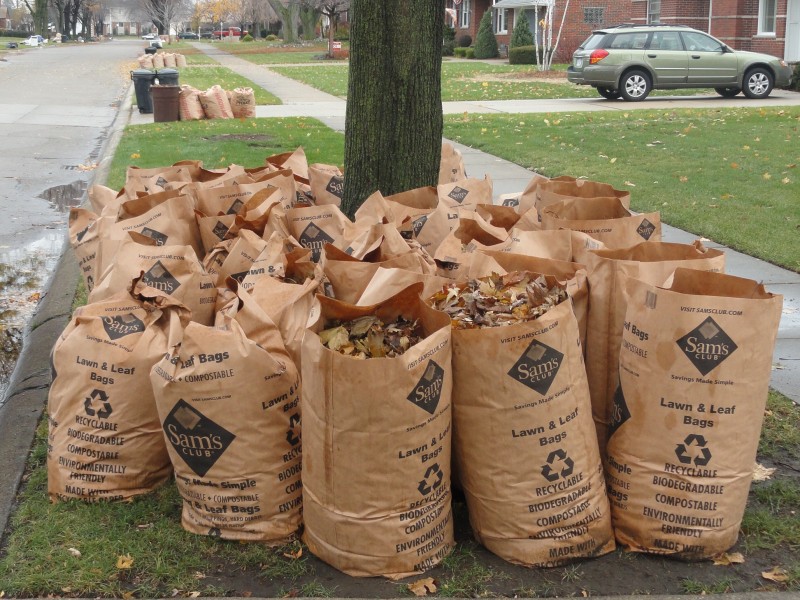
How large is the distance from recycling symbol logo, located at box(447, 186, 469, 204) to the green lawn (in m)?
3.07

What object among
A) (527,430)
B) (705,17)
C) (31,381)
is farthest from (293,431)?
(705,17)

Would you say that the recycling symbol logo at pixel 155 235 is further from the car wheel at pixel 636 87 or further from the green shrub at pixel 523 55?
the green shrub at pixel 523 55

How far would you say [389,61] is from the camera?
495 centimetres

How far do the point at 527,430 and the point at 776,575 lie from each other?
92 centimetres

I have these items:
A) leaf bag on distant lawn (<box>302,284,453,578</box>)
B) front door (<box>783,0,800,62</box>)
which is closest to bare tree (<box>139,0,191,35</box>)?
front door (<box>783,0,800,62</box>)

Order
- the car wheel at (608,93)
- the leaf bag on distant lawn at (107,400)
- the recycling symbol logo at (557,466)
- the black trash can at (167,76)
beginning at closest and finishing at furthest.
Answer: the recycling symbol logo at (557,466) → the leaf bag on distant lawn at (107,400) → the black trash can at (167,76) → the car wheel at (608,93)

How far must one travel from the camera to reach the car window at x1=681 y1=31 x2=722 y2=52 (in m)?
21.6

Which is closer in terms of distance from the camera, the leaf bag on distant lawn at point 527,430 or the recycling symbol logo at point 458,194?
the leaf bag on distant lawn at point 527,430

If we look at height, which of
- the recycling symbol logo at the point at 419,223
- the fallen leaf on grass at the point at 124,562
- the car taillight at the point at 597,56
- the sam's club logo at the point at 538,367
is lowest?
the fallen leaf on grass at the point at 124,562

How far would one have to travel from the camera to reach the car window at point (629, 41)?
21.7 m

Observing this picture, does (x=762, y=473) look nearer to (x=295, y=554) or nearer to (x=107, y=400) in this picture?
(x=295, y=554)

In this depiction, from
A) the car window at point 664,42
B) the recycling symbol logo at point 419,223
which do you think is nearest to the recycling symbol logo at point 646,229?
the recycling symbol logo at point 419,223

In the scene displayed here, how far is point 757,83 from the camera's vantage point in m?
21.5

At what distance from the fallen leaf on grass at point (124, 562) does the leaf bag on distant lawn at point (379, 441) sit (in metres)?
0.58
